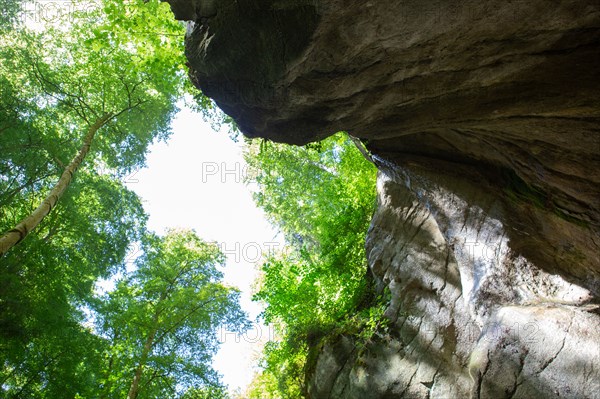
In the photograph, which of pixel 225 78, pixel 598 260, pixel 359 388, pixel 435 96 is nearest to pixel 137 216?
pixel 359 388

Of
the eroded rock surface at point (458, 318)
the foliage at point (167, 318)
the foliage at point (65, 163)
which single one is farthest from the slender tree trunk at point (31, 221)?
the eroded rock surface at point (458, 318)

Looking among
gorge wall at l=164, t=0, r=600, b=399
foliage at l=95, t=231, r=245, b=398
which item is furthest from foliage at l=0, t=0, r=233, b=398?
gorge wall at l=164, t=0, r=600, b=399

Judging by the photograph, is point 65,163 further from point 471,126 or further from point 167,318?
point 471,126

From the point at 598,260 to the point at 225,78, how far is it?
6.42 m

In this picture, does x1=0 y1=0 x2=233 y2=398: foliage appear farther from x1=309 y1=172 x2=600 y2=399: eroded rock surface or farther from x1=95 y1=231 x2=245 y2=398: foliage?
x1=309 y1=172 x2=600 y2=399: eroded rock surface

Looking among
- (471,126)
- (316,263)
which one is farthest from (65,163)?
(471,126)

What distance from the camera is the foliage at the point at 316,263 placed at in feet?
40.9

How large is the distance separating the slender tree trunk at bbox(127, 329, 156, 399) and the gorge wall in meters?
7.78

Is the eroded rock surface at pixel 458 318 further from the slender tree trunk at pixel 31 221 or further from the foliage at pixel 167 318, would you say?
the slender tree trunk at pixel 31 221

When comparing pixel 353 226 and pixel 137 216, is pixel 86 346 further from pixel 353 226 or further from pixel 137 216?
pixel 353 226

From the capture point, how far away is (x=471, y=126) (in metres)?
5.52

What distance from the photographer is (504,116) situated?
491cm

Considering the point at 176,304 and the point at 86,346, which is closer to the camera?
the point at 86,346

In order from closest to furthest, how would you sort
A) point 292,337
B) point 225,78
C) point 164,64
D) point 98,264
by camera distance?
point 225,78 < point 164,64 < point 292,337 < point 98,264
